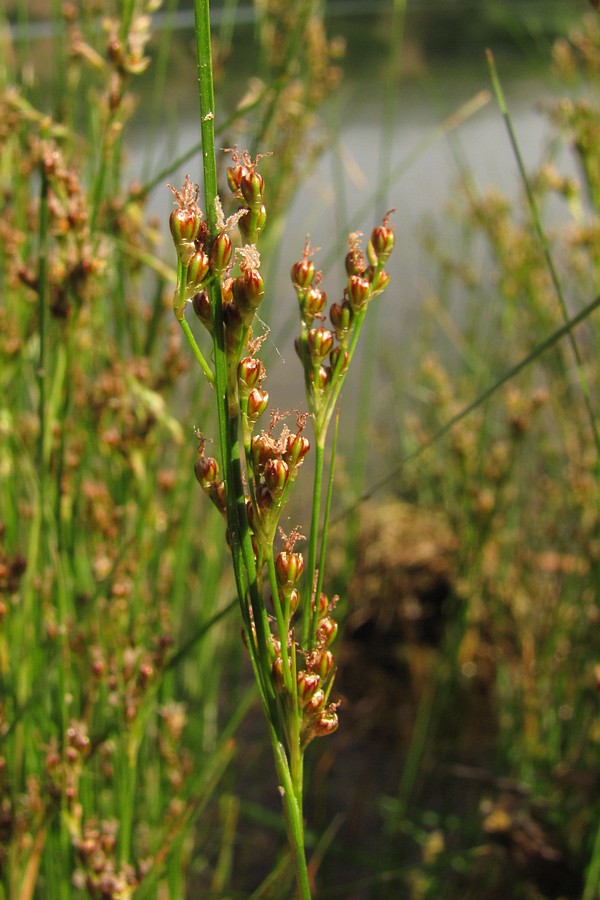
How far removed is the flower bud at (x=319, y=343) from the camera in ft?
1.45

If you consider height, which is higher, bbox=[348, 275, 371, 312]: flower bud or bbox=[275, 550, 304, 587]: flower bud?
bbox=[348, 275, 371, 312]: flower bud

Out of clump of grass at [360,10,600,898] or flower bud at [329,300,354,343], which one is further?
clump of grass at [360,10,600,898]

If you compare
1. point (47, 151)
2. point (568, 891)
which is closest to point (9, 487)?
point (47, 151)

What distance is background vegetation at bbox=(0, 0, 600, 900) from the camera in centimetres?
78

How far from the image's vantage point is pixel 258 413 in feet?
1.37

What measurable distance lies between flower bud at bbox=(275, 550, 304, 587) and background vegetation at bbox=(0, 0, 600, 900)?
14 cm

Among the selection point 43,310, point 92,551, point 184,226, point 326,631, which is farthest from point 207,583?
point 184,226

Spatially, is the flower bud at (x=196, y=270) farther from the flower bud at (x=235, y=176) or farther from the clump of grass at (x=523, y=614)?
the clump of grass at (x=523, y=614)

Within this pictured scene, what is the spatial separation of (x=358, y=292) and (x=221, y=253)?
0.27 feet

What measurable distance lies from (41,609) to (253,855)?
0.85 m

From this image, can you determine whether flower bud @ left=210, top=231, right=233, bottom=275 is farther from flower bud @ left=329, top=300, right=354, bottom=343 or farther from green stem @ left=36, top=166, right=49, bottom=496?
green stem @ left=36, top=166, right=49, bottom=496

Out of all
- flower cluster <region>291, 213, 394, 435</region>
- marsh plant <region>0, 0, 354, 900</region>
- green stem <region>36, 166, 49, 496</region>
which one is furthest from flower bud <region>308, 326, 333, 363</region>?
green stem <region>36, 166, 49, 496</region>

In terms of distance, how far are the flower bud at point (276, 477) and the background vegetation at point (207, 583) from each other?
0.59 feet

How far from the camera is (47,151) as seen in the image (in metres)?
0.72
